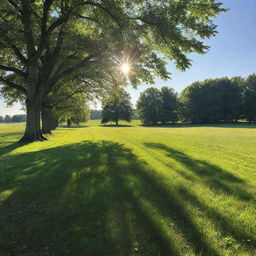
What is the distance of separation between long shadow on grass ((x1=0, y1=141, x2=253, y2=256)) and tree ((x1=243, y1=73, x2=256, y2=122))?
6753 centimetres

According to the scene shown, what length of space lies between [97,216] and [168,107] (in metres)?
69.0

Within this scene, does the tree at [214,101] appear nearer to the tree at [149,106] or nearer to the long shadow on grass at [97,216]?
the tree at [149,106]

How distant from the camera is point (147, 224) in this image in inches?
113

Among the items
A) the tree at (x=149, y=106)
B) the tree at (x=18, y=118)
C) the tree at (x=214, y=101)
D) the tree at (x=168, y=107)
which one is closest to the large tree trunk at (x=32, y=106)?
the tree at (x=149, y=106)

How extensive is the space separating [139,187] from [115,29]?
31.8 ft

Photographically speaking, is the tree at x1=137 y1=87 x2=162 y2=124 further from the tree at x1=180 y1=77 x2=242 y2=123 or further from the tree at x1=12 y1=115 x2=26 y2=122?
the tree at x1=12 y1=115 x2=26 y2=122

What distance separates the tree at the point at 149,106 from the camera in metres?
68.1

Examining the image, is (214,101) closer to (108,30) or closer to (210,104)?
(210,104)

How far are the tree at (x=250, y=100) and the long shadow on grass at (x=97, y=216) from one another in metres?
67.5

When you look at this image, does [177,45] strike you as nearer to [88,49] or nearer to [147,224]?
[88,49]

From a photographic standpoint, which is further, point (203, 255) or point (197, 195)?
point (197, 195)

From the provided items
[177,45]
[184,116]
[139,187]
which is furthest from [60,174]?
[184,116]

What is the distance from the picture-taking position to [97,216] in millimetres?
3162

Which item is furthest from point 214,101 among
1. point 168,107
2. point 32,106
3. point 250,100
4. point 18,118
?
point 18,118
